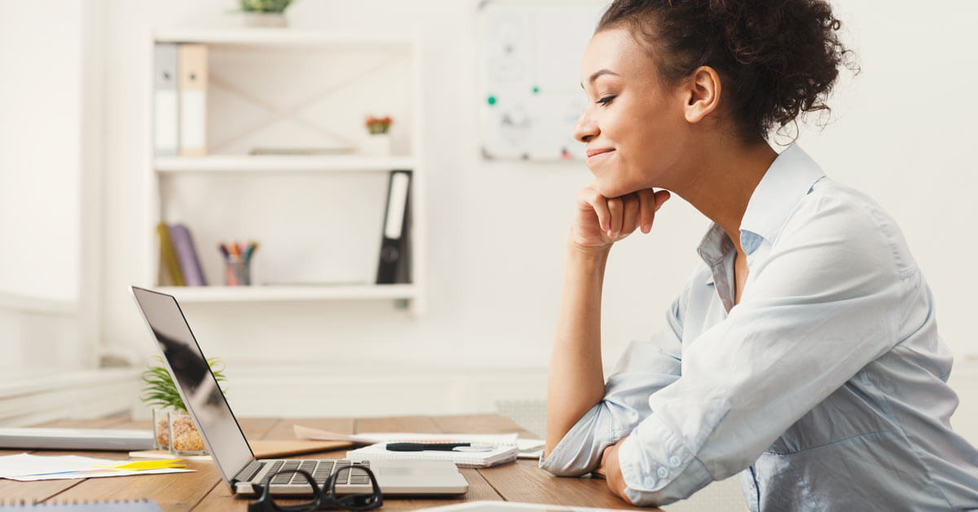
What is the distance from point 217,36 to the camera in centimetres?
264

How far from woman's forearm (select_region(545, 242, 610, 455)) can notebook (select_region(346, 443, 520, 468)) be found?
7cm

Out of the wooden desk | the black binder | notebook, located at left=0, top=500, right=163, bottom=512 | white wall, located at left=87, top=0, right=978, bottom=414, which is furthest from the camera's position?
white wall, located at left=87, top=0, right=978, bottom=414

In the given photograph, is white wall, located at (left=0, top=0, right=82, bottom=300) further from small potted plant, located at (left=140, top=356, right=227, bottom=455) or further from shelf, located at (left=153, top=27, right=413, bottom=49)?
small potted plant, located at (left=140, top=356, right=227, bottom=455)

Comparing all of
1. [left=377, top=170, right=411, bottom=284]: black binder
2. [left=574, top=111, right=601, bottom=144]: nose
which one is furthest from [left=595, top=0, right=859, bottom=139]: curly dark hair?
[left=377, top=170, right=411, bottom=284]: black binder

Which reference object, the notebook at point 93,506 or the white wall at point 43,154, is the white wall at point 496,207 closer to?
the white wall at point 43,154

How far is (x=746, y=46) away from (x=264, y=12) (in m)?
1.94

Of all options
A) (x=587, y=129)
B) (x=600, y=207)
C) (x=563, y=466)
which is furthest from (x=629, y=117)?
(x=563, y=466)

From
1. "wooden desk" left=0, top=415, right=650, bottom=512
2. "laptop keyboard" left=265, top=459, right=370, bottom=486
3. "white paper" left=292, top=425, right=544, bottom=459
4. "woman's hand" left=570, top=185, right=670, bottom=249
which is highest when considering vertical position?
"woman's hand" left=570, top=185, right=670, bottom=249

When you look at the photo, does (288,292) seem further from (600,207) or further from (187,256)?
(600,207)

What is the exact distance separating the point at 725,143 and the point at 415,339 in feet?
6.01

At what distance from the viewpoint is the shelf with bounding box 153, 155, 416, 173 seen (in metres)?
2.61

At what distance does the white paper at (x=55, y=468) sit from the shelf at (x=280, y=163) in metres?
1.50

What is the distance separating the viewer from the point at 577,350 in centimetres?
126

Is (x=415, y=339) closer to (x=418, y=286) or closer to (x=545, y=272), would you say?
(x=418, y=286)
